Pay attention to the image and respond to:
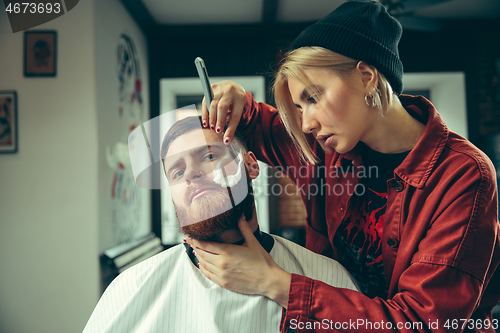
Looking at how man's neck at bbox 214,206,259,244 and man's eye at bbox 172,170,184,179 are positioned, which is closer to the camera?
man's eye at bbox 172,170,184,179

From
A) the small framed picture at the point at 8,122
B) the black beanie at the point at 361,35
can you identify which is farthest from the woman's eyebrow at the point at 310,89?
the small framed picture at the point at 8,122

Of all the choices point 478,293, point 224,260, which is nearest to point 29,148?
point 224,260

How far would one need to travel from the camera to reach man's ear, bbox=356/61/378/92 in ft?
3.23

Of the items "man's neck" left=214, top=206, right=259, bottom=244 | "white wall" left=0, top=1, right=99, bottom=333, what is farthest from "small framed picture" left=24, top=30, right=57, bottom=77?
"man's neck" left=214, top=206, right=259, bottom=244

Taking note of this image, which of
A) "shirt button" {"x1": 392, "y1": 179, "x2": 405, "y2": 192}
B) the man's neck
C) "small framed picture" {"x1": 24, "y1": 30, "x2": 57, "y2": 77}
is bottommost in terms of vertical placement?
the man's neck

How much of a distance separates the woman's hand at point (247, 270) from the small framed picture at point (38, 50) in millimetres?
1972

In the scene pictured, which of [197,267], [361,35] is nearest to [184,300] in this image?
[197,267]

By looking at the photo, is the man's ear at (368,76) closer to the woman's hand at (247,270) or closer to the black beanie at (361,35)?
the black beanie at (361,35)

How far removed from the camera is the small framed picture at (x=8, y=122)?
2158 millimetres

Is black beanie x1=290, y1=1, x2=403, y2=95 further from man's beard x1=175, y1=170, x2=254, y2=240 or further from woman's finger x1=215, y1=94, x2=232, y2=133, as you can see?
man's beard x1=175, y1=170, x2=254, y2=240

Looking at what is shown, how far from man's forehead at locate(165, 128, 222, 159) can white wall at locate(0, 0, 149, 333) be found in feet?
4.47

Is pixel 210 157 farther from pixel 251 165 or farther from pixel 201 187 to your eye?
pixel 251 165

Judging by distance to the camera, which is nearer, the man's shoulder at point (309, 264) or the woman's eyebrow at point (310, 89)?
the woman's eyebrow at point (310, 89)

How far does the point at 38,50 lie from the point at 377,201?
2.40 metres
